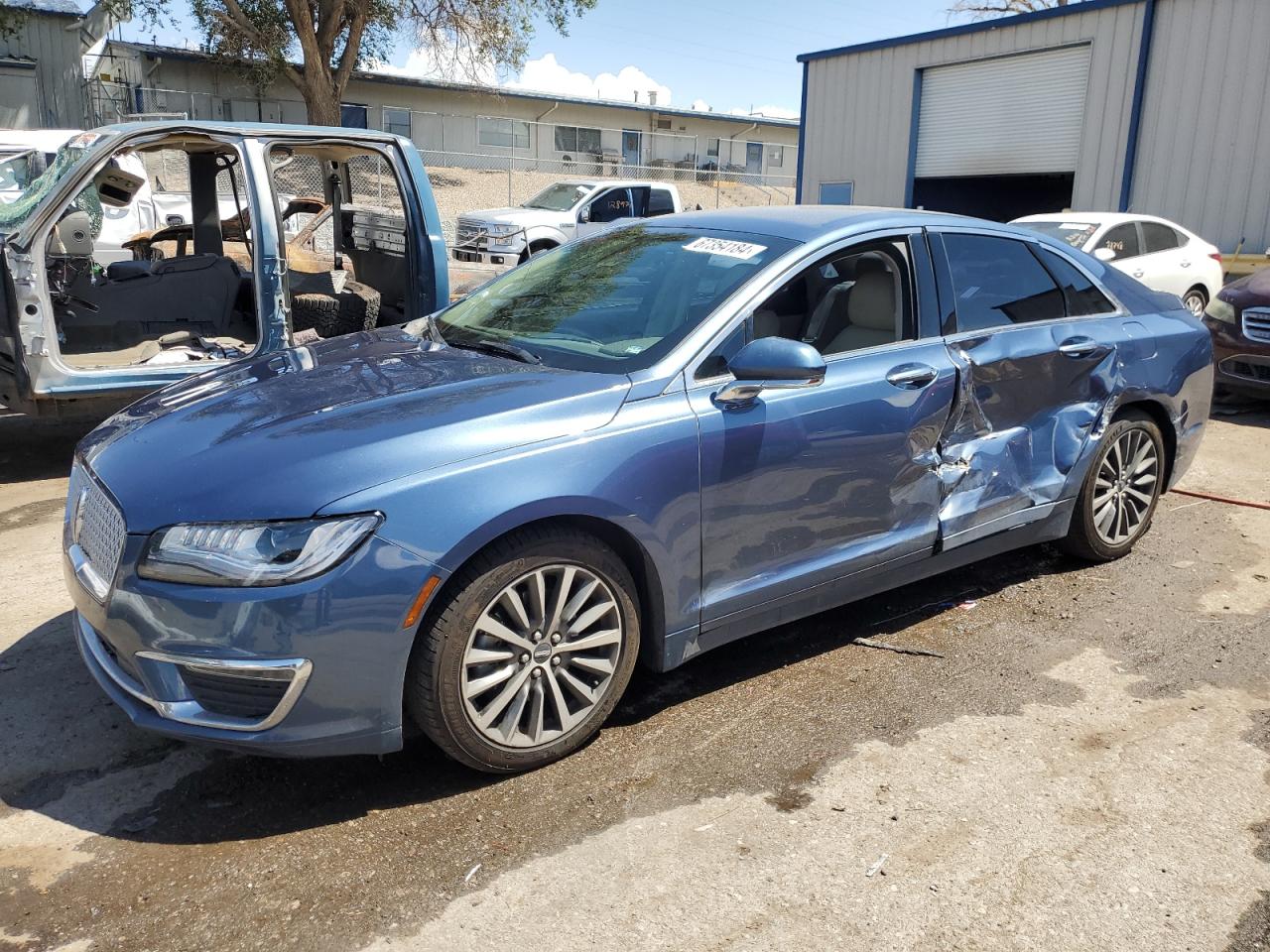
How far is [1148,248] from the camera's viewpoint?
38.8 feet

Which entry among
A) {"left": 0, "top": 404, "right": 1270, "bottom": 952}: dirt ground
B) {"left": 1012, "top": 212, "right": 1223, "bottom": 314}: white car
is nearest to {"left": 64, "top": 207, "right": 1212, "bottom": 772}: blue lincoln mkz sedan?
{"left": 0, "top": 404, "right": 1270, "bottom": 952}: dirt ground

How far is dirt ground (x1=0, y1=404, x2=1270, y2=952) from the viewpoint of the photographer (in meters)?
2.46

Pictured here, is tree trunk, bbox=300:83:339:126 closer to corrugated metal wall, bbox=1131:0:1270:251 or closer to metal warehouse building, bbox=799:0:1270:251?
metal warehouse building, bbox=799:0:1270:251

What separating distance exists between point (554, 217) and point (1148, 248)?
9373mm

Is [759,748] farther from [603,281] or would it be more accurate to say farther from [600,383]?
[603,281]

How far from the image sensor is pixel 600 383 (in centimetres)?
314

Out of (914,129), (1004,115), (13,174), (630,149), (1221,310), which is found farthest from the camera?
(630,149)

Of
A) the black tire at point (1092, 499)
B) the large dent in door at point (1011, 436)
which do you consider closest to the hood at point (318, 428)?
the large dent in door at point (1011, 436)

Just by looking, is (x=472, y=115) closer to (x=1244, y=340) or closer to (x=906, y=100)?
(x=906, y=100)

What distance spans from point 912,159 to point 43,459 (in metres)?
17.5

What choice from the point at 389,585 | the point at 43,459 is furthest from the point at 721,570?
the point at 43,459

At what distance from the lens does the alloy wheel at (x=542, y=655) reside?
9.43ft

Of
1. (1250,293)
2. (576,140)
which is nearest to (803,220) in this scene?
(1250,293)

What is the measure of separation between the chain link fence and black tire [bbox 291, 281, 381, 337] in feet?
52.1
